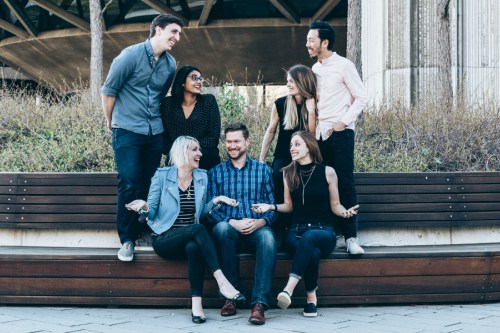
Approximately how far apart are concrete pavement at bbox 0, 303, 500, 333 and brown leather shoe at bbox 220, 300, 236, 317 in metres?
0.04

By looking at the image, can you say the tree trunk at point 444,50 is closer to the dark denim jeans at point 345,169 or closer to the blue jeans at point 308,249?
the dark denim jeans at point 345,169

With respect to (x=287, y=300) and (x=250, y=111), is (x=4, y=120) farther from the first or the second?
(x=287, y=300)

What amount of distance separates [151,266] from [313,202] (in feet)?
4.25

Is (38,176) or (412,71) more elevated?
(412,71)

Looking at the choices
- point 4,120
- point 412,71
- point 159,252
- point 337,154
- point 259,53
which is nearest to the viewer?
point 159,252

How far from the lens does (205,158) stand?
6.10m

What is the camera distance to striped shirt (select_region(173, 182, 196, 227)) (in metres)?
5.68

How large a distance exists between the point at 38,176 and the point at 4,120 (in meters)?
3.07

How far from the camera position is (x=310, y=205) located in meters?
5.79

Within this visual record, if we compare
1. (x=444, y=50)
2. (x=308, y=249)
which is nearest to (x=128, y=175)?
(x=308, y=249)

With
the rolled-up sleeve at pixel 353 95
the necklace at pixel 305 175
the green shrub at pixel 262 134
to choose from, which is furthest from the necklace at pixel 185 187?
the green shrub at pixel 262 134

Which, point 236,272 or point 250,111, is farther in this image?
point 250,111

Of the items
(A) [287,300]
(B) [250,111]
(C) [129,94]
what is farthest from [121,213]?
(B) [250,111]

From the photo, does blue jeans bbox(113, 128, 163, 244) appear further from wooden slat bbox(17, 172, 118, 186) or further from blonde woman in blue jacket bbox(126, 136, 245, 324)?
wooden slat bbox(17, 172, 118, 186)
